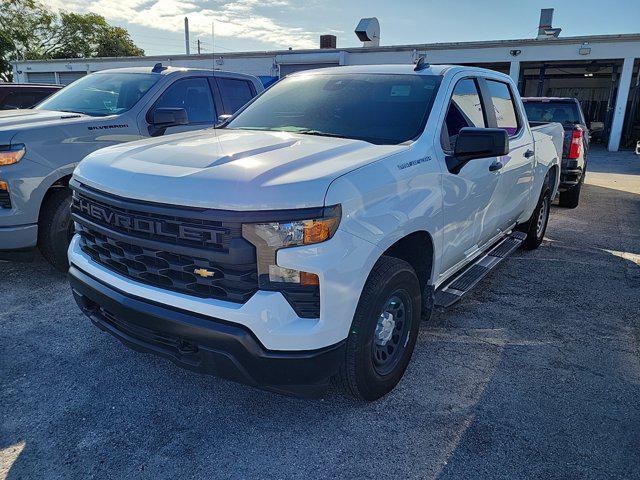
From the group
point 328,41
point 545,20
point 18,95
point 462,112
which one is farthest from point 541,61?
point 462,112

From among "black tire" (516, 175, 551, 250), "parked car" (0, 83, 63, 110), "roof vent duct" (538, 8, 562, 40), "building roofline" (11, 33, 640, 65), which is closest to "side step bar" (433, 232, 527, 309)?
"black tire" (516, 175, 551, 250)

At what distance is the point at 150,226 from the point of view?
2.33 meters

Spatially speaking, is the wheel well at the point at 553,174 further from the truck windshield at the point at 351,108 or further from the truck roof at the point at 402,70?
the truck windshield at the point at 351,108

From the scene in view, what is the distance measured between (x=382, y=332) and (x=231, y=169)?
1.24 metres

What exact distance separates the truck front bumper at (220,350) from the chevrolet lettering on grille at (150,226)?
351 millimetres

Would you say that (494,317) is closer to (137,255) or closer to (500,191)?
(500,191)

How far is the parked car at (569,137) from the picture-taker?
8125 millimetres

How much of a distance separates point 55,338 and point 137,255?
63.6 inches

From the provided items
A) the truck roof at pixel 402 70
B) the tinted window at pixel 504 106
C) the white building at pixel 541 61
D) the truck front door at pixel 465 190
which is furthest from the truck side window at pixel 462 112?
the white building at pixel 541 61

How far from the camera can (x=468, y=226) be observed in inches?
138

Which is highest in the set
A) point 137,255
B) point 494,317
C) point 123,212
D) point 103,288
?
point 123,212

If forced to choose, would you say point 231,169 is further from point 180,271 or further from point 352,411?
point 352,411

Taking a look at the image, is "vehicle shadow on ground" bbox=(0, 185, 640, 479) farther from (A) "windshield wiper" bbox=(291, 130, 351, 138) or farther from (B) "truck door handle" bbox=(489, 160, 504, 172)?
(A) "windshield wiper" bbox=(291, 130, 351, 138)

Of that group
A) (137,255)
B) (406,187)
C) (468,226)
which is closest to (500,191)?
(468,226)
